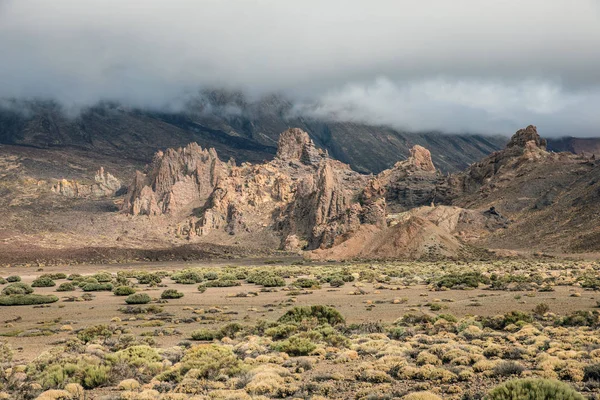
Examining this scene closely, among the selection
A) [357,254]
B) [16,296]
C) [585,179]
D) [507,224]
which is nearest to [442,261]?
[357,254]

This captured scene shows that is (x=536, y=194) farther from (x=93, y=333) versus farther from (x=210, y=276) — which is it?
(x=93, y=333)

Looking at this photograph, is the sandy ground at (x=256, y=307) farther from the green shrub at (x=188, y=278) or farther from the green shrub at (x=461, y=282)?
the green shrub at (x=188, y=278)

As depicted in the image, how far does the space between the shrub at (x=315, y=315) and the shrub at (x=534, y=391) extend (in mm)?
17359

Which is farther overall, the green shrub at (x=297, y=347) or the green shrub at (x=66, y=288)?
the green shrub at (x=66, y=288)

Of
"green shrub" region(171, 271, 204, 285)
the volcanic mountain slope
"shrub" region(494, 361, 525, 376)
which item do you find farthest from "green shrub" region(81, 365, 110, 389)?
the volcanic mountain slope

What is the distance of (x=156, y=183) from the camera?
655ft

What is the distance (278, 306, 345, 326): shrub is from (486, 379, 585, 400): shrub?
1736 centimetres

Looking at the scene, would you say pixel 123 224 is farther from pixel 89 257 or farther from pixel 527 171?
pixel 527 171

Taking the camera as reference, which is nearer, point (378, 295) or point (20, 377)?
point (20, 377)

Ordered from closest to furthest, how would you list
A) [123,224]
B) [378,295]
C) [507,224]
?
[378,295] < [507,224] < [123,224]

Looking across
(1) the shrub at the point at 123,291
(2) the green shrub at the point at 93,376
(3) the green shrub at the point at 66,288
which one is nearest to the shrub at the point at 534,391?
(2) the green shrub at the point at 93,376

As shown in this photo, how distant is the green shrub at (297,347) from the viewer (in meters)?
20.1

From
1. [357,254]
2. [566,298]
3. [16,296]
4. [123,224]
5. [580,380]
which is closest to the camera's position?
[580,380]

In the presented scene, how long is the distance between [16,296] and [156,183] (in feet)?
535
